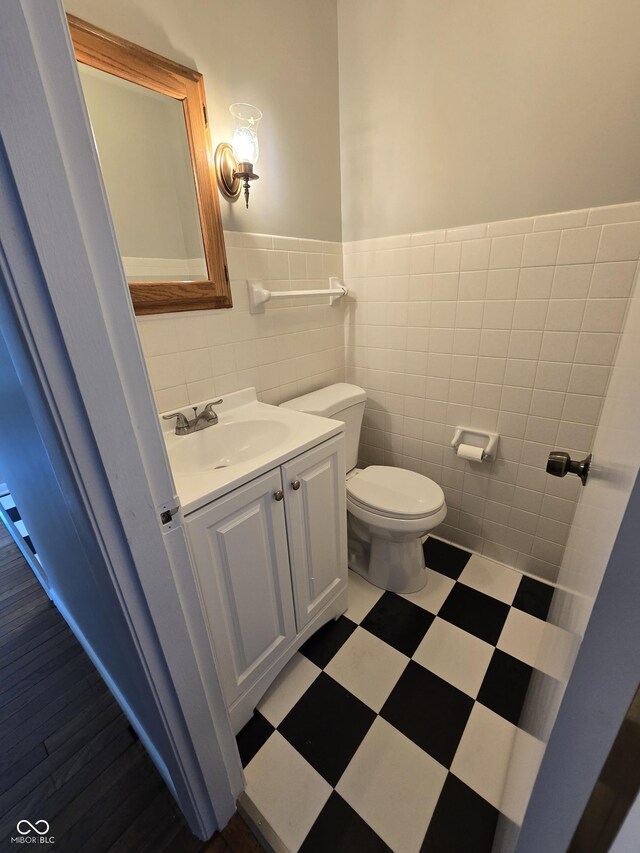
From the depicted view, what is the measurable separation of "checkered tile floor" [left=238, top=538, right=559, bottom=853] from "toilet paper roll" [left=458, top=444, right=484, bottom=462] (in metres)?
0.59

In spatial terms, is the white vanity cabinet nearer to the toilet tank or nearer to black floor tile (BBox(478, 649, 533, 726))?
the toilet tank

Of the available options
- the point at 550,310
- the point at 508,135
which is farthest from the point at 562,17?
the point at 550,310

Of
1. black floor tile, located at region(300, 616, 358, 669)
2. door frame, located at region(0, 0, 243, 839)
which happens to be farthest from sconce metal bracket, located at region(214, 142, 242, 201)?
black floor tile, located at region(300, 616, 358, 669)

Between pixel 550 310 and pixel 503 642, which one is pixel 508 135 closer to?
pixel 550 310

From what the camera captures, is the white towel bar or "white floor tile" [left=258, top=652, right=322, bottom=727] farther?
the white towel bar

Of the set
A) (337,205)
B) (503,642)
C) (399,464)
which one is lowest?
(503,642)

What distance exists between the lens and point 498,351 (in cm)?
143

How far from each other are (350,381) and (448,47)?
1.32 m

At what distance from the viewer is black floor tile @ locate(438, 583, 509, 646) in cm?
138

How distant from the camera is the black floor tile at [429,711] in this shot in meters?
1.05

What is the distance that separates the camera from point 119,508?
517 millimetres

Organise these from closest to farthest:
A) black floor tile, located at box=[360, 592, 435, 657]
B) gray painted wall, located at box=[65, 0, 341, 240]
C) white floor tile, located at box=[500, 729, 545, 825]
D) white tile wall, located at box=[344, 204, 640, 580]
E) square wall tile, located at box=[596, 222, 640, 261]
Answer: white floor tile, located at box=[500, 729, 545, 825], gray painted wall, located at box=[65, 0, 341, 240], square wall tile, located at box=[596, 222, 640, 261], white tile wall, located at box=[344, 204, 640, 580], black floor tile, located at box=[360, 592, 435, 657]

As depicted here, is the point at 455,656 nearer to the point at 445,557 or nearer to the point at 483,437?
the point at 445,557

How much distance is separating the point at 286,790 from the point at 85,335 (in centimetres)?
124
